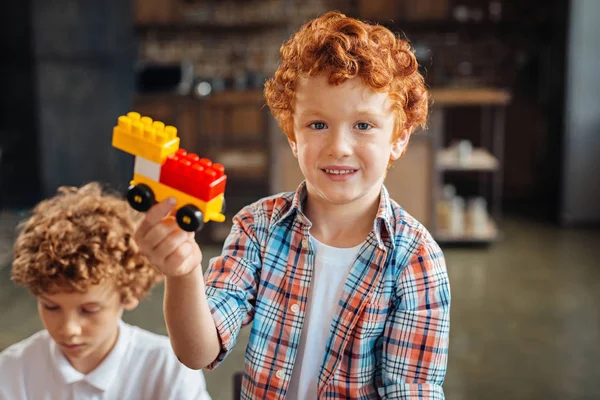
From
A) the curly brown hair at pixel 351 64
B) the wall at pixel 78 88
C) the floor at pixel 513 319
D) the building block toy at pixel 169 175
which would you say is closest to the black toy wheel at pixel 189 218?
the building block toy at pixel 169 175

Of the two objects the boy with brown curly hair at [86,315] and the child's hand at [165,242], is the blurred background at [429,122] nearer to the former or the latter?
the boy with brown curly hair at [86,315]

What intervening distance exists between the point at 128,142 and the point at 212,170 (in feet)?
0.32

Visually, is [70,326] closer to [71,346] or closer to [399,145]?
[71,346]

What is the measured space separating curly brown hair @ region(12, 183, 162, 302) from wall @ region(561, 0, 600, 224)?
14.7 ft

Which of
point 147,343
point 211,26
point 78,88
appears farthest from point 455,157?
point 147,343

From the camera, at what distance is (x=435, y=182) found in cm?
455

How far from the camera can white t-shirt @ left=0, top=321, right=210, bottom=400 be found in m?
1.32

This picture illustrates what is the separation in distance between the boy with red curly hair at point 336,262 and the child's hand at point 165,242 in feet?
0.30

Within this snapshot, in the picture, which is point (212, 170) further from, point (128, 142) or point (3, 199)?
point (3, 199)

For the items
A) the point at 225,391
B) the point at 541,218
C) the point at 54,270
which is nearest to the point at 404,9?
the point at 541,218

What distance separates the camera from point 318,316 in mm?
994

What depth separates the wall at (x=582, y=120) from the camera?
5156mm

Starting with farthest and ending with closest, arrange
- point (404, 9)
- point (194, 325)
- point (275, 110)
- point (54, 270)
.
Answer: point (404, 9), point (54, 270), point (275, 110), point (194, 325)

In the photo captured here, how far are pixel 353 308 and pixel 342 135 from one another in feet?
0.75
